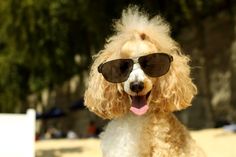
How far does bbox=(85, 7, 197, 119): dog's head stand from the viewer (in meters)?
4.75

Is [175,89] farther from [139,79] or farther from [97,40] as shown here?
[97,40]

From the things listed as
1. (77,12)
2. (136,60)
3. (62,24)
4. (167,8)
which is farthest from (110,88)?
(62,24)

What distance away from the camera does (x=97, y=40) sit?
2122 cm

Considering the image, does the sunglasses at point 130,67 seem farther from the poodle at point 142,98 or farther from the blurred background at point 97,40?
the blurred background at point 97,40

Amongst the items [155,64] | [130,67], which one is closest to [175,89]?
[155,64]

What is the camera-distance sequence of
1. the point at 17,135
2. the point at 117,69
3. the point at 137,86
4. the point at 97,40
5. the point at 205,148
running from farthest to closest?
the point at 97,40 < the point at 205,148 < the point at 17,135 < the point at 117,69 < the point at 137,86

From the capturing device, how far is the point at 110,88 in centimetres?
488

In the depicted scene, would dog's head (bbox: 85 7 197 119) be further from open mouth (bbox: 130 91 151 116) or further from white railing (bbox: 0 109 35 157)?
white railing (bbox: 0 109 35 157)

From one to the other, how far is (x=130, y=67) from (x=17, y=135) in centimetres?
180

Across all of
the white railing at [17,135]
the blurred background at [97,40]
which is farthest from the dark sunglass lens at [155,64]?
the blurred background at [97,40]

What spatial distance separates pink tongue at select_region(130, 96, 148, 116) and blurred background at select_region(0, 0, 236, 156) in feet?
46.9

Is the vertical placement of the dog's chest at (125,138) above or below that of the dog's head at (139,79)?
below

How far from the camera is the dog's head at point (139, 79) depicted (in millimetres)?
4754

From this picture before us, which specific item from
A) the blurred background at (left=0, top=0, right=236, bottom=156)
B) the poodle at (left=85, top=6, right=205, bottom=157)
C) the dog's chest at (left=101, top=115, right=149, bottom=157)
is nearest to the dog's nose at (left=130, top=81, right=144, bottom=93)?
the poodle at (left=85, top=6, right=205, bottom=157)
